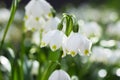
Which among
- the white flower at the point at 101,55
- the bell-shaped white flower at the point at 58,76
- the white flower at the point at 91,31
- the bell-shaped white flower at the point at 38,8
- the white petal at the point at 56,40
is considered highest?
the white flower at the point at 91,31

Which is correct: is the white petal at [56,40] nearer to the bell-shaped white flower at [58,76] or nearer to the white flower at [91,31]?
the bell-shaped white flower at [58,76]

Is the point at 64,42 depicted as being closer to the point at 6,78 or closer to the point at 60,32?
the point at 60,32

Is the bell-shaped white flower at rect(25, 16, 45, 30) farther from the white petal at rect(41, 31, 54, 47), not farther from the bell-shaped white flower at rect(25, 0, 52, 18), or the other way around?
the white petal at rect(41, 31, 54, 47)

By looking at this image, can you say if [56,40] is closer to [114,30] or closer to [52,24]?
A: [52,24]

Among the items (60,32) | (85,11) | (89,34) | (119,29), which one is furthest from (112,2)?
(60,32)

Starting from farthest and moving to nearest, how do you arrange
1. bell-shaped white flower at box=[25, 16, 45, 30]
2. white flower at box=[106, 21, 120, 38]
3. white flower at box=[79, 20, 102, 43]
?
white flower at box=[106, 21, 120, 38]
white flower at box=[79, 20, 102, 43]
bell-shaped white flower at box=[25, 16, 45, 30]

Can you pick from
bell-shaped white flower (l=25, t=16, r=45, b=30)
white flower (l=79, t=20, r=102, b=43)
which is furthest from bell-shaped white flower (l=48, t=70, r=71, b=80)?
white flower (l=79, t=20, r=102, b=43)

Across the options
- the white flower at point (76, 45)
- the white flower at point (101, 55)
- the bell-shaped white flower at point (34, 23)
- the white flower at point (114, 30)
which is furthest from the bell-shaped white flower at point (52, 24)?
the white flower at point (114, 30)
